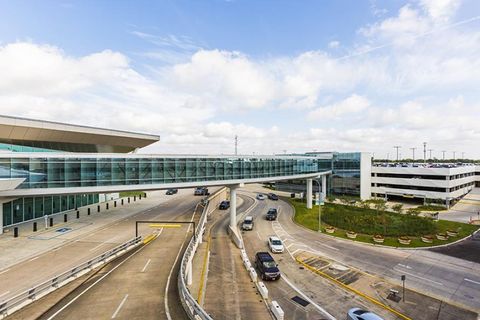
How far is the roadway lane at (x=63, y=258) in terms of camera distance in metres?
20.4

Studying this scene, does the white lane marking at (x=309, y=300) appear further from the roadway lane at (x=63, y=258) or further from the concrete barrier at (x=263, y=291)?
the roadway lane at (x=63, y=258)

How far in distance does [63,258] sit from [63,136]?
25.7 meters

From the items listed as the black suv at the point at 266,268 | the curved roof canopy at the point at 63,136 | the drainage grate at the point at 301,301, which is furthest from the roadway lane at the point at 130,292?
the curved roof canopy at the point at 63,136

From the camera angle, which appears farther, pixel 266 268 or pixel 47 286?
pixel 266 268

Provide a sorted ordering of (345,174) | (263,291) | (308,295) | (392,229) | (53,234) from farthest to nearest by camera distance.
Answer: (345,174)
(392,229)
(53,234)
(308,295)
(263,291)

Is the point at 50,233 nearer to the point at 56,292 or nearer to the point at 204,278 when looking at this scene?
the point at 56,292

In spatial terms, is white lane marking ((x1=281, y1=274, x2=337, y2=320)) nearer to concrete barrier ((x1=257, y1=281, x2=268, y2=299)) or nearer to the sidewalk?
concrete barrier ((x1=257, y1=281, x2=268, y2=299))

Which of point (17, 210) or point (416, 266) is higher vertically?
point (17, 210)

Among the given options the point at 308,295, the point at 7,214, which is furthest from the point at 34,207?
the point at 308,295

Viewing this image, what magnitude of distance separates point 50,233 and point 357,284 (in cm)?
3756

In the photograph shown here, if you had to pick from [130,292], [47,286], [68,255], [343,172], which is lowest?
[68,255]

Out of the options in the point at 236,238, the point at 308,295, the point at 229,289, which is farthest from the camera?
the point at 236,238

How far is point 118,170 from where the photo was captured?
116 feet

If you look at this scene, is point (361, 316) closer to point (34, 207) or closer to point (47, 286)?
point (47, 286)
